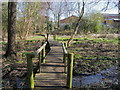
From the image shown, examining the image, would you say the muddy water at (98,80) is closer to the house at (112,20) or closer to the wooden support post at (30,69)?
the wooden support post at (30,69)

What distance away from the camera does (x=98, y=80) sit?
15.5 feet

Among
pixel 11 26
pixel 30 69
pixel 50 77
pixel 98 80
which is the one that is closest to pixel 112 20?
pixel 11 26

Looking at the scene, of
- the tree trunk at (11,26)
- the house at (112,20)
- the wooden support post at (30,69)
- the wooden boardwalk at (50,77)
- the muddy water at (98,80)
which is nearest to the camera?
the wooden support post at (30,69)

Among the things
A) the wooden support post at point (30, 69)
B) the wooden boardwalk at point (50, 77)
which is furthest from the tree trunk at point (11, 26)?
the wooden support post at point (30, 69)

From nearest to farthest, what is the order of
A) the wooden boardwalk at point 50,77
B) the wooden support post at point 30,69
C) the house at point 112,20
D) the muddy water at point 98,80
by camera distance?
the wooden support post at point 30,69
the wooden boardwalk at point 50,77
the muddy water at point 98,80
the house at point 112,20

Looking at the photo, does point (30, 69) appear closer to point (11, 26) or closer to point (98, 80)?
point (98, 80)

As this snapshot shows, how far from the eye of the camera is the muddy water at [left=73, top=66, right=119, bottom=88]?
4.37 metres

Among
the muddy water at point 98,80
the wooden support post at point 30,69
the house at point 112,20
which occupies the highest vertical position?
the house at point 112,20

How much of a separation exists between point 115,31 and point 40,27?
12958mm

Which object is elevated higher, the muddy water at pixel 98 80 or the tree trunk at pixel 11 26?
the tree trunk at pixel 11 26

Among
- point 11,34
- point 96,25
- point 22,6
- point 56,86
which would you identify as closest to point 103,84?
point 56,86

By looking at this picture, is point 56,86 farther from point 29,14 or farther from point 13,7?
point 29,14

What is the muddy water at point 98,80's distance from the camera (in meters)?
4.37

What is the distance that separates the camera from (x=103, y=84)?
14.5 ft
